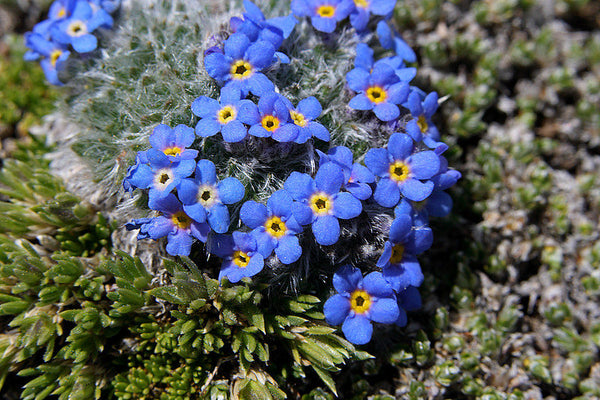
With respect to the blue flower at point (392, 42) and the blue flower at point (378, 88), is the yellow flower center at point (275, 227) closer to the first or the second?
the blue flower at point (378, 88)

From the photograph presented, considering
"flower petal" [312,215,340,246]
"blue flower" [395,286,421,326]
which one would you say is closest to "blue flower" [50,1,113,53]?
"flower petal" [312,215,340,246]

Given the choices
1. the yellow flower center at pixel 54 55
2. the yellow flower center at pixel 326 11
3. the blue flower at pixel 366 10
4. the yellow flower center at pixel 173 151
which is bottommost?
the yellow flower center at pixel 173 151

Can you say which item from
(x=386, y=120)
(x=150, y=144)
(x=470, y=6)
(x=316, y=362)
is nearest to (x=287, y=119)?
(x=386, y=120)

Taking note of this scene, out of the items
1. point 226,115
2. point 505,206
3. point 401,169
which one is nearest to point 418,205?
point 401,169

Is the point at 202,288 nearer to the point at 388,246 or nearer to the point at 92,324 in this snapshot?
the point at 92,324

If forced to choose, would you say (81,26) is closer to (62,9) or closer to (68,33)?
(68,33)

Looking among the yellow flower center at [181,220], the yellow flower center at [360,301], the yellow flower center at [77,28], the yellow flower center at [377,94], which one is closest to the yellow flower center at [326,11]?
the yellow flower center at [377,94]
